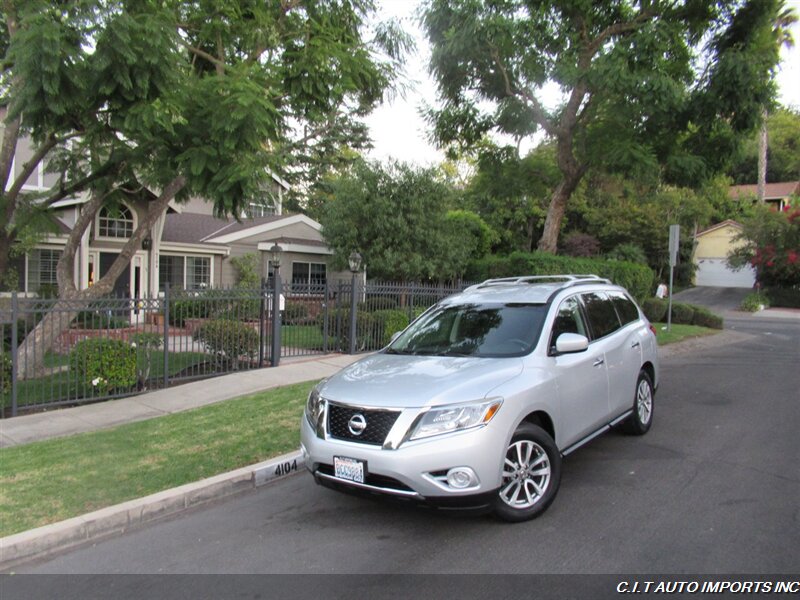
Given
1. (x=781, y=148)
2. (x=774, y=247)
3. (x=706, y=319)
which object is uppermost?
(x=781, y=148)

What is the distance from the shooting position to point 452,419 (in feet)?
12.5

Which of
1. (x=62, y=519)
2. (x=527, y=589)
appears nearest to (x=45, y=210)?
(x=62, y=519)

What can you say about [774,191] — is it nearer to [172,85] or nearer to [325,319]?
[325,319]

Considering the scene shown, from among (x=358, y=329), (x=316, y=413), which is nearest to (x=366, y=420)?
(x=316, y=413)

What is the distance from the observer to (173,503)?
4.65m

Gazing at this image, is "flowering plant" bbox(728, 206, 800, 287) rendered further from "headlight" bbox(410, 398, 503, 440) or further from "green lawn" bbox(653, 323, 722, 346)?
"headlight" bbox(410, 398, 503, 440)

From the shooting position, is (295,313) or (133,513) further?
(295,313)

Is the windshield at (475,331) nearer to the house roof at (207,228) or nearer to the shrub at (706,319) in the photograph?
the house roof at (207,228)

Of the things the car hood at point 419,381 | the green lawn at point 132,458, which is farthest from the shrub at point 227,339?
the car hood at point 419,381

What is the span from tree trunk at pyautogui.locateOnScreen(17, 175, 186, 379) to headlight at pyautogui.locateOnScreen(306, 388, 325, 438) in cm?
517

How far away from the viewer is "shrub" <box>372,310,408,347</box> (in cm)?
1273

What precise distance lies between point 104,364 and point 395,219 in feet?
37.1

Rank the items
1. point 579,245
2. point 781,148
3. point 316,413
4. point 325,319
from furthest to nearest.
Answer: point 781,148 < point 579,245 < point 325,319 < point 316,413

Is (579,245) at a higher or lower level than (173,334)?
higher
